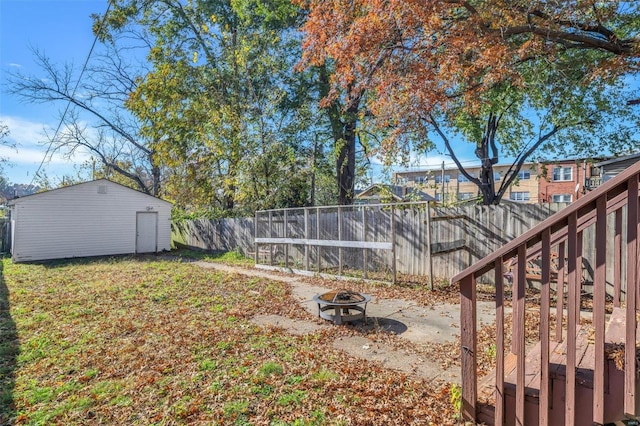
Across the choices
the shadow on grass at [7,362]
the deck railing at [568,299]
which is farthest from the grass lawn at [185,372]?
the deck railing at [568,299]

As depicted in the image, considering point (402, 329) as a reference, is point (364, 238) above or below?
above

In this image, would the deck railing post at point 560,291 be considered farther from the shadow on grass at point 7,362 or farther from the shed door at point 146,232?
the shed door at point 146,232

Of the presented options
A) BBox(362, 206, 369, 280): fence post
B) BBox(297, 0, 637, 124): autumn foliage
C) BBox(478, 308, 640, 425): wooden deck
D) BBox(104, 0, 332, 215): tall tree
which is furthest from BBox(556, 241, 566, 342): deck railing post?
BBox(104, 0, 332, 215): tall tree

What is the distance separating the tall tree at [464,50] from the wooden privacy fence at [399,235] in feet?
7.33

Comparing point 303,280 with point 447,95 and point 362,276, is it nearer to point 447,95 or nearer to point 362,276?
point 362,276

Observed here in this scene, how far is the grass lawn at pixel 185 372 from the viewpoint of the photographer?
9.38 feet

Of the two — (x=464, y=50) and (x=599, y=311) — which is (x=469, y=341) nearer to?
(x=599, y=311)

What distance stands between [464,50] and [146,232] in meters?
15.4

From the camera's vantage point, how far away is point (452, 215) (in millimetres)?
7848

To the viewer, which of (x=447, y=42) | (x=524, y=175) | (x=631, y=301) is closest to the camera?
(x=631, y=301)

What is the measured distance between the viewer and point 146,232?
1656 cm

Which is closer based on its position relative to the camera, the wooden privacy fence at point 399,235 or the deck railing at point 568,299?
the deck railing at point 568,299

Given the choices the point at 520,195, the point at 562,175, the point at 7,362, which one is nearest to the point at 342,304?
the point at 7,362

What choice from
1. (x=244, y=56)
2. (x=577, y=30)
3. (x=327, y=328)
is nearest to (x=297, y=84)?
(x=244, y=56)
